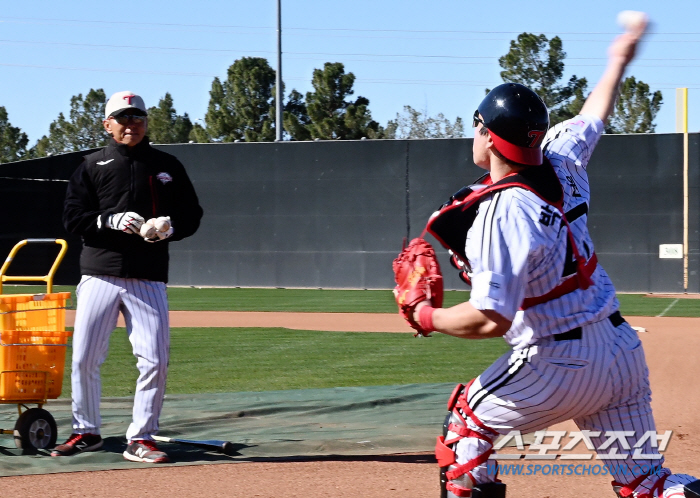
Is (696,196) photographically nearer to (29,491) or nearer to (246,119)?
(29,491)

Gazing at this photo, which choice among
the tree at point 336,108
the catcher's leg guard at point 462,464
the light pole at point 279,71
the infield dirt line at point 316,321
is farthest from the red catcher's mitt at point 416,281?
the tree at point 336,108

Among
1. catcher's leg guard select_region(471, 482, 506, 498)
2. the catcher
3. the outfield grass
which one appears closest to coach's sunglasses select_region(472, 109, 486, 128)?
the catcher

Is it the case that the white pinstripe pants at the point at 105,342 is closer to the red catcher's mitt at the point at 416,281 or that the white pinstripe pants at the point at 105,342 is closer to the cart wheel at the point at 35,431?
the cart wheel at the point at 35,431

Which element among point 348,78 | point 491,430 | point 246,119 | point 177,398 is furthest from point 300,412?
point 246,119

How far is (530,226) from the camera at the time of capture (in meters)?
2.49

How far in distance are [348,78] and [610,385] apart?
4830cm

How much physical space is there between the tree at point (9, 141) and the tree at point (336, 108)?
95.2 feet

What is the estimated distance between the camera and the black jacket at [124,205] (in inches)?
191

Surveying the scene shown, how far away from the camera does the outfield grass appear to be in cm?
1617

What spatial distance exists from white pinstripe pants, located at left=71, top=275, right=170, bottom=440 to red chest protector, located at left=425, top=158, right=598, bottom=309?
2575 mm

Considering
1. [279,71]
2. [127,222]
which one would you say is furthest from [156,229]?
[279,71]

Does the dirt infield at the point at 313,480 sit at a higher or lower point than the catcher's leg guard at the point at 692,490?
lower

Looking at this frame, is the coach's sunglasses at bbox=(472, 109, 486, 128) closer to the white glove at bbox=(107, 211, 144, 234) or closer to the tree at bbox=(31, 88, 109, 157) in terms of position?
the white glove at bbox=(107, 211, 144, 234)

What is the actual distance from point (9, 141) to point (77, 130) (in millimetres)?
5229
